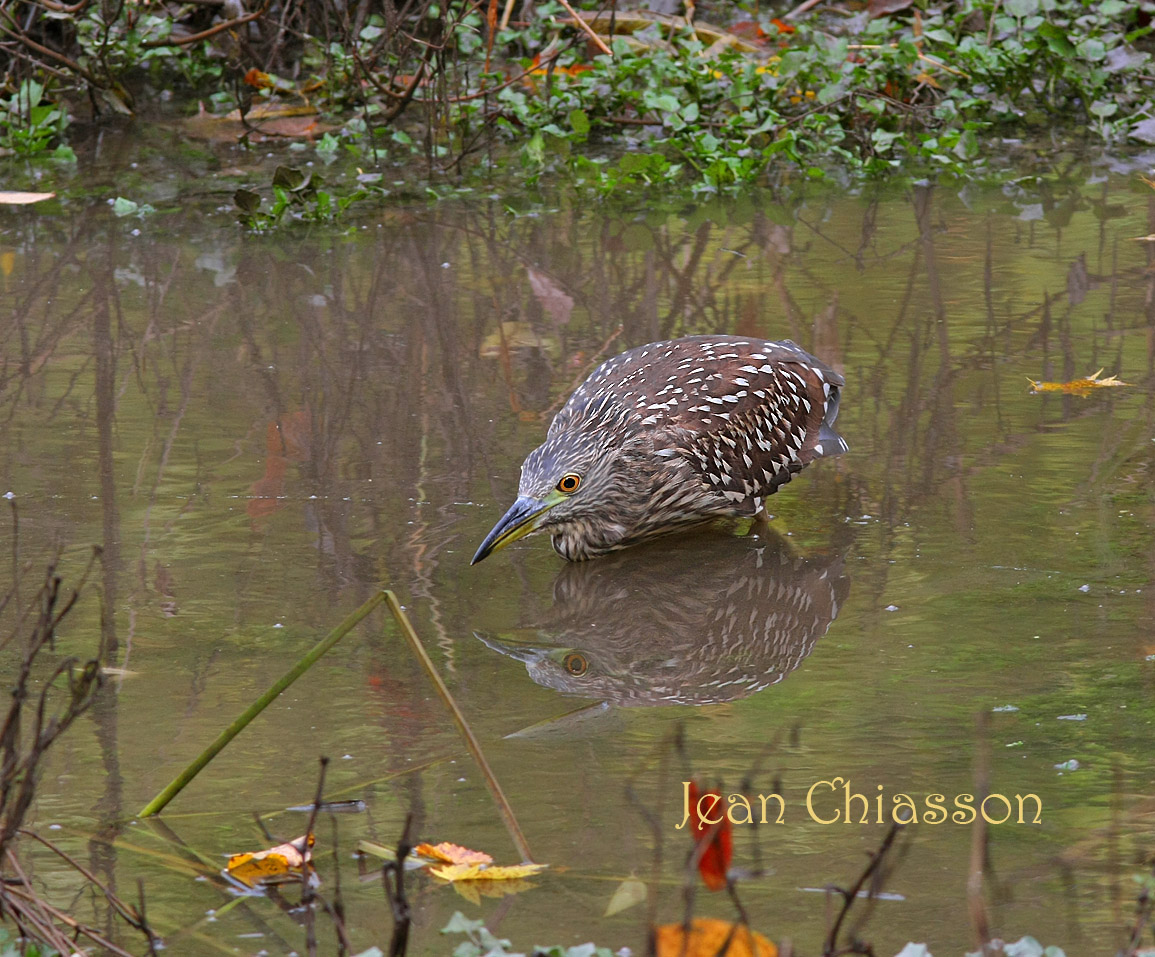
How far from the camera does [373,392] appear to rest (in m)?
5.66

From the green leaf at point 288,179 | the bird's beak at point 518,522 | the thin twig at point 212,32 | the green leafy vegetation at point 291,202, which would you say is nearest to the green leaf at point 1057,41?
the green leafy vegetation at point 291,202

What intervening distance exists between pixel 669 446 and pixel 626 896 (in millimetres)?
1882

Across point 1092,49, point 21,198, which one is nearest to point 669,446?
point 21,198

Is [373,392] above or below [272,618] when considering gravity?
above

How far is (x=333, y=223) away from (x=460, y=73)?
83.1 inches

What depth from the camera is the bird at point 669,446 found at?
14.7 feet

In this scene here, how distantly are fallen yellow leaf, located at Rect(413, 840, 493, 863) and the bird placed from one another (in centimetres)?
132

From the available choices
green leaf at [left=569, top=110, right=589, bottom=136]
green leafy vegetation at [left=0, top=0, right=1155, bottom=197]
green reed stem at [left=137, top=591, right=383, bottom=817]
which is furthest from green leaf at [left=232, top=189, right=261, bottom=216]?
green reed stem at [left=137, top=591, right=383, bottom=817]

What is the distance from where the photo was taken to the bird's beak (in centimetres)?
430

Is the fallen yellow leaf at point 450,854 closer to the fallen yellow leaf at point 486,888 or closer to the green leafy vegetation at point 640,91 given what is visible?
the fallen yellow leaf at point 486,888

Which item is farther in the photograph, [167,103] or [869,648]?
[167,103]

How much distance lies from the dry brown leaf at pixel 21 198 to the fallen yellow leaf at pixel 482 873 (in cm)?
601

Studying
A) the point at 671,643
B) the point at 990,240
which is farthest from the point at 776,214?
the point at 671,643

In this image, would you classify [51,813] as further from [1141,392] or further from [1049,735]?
[1141,392]
